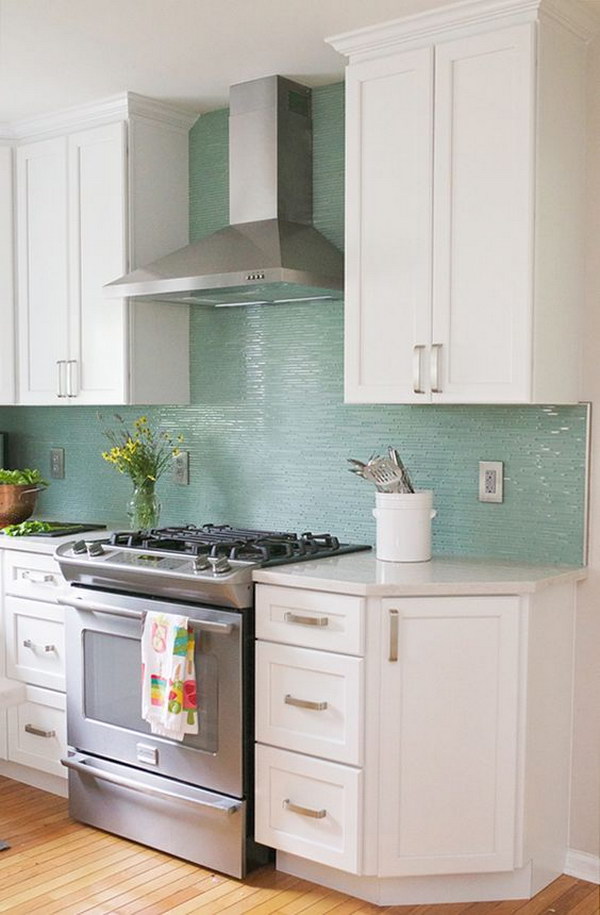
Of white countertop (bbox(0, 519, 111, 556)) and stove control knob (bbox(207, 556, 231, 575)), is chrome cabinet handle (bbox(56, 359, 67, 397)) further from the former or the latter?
stove control knob (bbox(207, 556, 231, 575))

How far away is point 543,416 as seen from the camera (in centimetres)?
312

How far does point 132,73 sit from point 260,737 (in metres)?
2.17

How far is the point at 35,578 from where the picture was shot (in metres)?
3.68

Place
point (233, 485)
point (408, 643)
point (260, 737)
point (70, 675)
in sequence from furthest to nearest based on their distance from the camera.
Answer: point (233, 485), point (70, 675), point (260, 737), point (408, 643)

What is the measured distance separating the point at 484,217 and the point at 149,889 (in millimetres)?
2117

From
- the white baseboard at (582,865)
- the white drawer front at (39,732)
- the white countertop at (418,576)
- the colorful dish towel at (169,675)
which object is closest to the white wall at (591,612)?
the white baseboard at (582,865)

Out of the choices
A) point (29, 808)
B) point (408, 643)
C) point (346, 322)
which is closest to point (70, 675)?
point (29, 808)

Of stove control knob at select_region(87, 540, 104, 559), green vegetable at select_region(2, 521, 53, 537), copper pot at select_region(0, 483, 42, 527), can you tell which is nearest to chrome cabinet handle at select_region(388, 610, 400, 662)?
stove control knob at select_region(87, 540, 104, 559)

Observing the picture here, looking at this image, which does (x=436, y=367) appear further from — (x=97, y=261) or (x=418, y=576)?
(x=97, y=261)

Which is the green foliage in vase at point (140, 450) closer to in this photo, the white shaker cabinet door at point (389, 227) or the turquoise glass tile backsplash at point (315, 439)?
the turquoise glass tile backsplash at point (315, 439)

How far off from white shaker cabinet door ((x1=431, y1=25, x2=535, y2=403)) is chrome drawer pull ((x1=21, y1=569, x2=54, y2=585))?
1516 millimetres

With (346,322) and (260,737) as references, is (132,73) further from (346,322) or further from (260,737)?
(260,737)

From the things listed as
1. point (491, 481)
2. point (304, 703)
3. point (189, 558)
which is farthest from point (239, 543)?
point (491, 481)

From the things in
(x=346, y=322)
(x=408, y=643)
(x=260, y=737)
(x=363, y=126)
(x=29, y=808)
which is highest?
(x=363, y=126)
